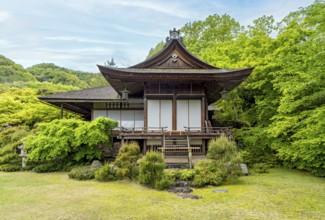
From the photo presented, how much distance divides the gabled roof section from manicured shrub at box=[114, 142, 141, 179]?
20.9 feet

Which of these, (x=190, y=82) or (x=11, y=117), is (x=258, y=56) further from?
(x=11, y=117)

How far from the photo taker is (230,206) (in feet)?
20.5

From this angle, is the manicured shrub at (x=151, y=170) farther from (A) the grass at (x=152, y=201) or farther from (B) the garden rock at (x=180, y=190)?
(B) the garden rock at (x=180, y=190)

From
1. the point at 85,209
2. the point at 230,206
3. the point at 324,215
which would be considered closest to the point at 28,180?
the point at 85,209

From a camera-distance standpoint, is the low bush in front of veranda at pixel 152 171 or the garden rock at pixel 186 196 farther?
the low bush in front of veranda at pixel 152 171

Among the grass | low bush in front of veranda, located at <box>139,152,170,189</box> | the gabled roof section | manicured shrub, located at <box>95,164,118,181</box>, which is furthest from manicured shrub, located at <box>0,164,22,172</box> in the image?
the gabled roof section

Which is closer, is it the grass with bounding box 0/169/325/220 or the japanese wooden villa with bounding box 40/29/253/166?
the grass with bounding box 0/169/325/220

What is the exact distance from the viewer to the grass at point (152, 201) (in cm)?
554

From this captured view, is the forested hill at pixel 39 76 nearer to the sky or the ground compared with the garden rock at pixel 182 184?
nearer to the sky

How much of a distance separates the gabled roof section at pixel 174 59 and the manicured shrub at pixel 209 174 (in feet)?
23.6

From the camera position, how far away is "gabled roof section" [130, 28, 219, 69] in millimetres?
14633

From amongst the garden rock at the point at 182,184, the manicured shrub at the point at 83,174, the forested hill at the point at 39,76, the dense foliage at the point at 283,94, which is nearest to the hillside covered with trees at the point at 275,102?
the dense foliage at the point at 283,94

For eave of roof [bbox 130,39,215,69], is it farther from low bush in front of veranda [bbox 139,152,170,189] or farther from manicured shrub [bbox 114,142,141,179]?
low bush in front of veranda [bbox 139,152,170,189]

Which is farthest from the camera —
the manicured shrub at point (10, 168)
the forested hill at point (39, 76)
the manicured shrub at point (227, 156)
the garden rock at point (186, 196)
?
the forested hill at point (39, 76)
